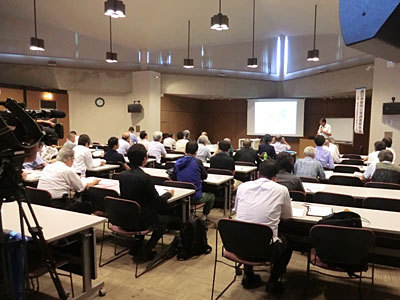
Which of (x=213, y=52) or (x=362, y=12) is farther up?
(x=213, y=52)

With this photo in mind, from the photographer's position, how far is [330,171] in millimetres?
5836

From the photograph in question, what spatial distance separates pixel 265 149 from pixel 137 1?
5178mm

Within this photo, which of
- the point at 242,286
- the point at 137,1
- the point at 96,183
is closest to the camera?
the point at 242,286

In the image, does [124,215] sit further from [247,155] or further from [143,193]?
[247,155]

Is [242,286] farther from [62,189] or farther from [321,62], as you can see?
[321,62]

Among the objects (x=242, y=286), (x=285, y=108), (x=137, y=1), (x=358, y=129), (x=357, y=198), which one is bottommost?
(x=242, y=286)

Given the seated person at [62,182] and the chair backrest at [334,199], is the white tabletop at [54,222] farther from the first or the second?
the chair backrest at [334,199]

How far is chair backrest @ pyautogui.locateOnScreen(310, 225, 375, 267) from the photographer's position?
2363mm

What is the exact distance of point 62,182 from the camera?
3.75m

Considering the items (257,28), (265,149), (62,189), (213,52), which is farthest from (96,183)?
(213,52)

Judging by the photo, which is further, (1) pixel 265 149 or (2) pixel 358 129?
(2) pixel 358 129

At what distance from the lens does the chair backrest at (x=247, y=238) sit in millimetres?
2504

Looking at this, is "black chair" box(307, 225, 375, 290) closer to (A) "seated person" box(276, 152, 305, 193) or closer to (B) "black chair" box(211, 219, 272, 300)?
(B) "black chair" box(211, 219, 272, 300)

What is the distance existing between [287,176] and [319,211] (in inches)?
32.8
